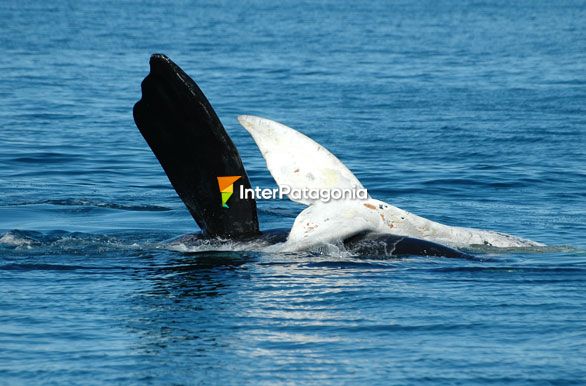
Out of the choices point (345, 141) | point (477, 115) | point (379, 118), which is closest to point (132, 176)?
point (345, 141)

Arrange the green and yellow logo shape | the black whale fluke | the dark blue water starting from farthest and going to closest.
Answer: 1. the green and yellow logo shape
2. the black whale fluke
3. the dark blue water

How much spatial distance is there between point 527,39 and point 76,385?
4389cm

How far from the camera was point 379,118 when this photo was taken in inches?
978

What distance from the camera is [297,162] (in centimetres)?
1136

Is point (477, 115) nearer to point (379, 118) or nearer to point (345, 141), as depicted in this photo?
point (379, 118)

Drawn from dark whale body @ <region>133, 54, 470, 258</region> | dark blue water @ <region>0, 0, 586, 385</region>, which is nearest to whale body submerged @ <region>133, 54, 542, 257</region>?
dark whale body @ <region>133, 54, 470, 258</region>

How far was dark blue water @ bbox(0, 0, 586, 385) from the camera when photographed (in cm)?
833

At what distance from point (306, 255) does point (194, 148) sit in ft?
4.90

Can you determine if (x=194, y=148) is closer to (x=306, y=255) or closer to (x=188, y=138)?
(x=188, y=138)

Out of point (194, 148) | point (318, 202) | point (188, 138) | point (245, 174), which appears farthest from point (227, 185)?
point (318, 202)

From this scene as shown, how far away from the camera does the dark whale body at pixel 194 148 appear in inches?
439

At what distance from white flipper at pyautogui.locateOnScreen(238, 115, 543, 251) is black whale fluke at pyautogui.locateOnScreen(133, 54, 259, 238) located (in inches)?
15.3

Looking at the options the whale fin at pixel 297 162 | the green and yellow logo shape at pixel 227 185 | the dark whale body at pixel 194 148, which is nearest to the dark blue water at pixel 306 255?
the dark whale body at pixel 194 148

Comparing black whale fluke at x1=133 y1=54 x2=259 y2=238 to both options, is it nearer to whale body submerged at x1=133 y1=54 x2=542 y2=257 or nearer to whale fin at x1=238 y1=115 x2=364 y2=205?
whale body submerged at x1=133 y1=54 x2=542 y2=257
